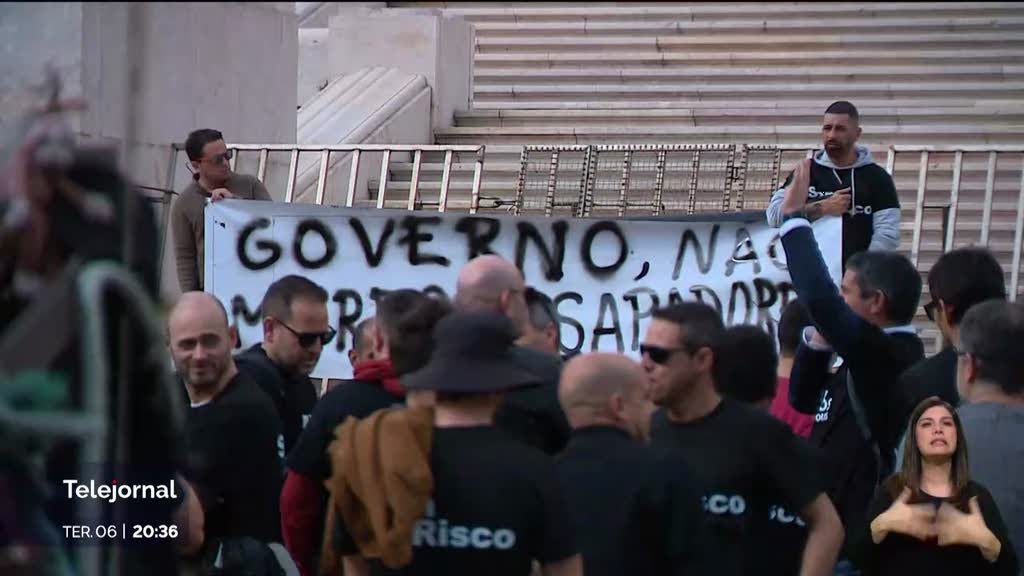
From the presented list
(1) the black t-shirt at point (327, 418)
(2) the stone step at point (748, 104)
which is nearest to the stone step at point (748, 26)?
(2) the stone step at point (748, 104)

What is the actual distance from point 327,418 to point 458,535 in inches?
35.8

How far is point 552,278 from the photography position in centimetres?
933

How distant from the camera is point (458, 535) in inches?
171

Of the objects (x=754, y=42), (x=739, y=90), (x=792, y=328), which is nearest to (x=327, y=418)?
(x=792, y=328)

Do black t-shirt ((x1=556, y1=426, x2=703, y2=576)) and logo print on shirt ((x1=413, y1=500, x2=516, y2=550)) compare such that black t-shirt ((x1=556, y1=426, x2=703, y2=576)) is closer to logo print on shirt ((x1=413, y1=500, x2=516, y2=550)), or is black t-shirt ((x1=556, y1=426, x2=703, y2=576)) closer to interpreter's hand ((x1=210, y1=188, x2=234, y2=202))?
logo print on shirt ((x1=413, y1=500, x2=516, y2=550))

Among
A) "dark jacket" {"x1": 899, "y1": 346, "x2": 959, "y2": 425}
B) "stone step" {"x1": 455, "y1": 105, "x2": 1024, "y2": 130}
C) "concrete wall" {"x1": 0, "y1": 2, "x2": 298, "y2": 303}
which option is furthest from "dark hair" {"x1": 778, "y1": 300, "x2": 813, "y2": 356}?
Result: "stone step" {"x1": 455, "y1": 105, "x2": 1024, "y2": 130}

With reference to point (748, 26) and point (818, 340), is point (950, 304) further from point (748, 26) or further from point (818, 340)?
point (748, 26)

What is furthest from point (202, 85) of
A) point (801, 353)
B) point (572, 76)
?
point (572, 76)

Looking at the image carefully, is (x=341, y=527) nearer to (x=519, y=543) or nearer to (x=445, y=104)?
(x=519, y=543)

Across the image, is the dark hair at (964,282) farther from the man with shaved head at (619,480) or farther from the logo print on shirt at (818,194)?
the logo print on shirt at (818,194)

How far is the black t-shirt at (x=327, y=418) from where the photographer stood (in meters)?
5.18

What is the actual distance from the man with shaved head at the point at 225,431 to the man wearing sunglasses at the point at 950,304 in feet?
6.47

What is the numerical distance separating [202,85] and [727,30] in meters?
12.9

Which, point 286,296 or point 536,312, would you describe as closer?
point 536,312
